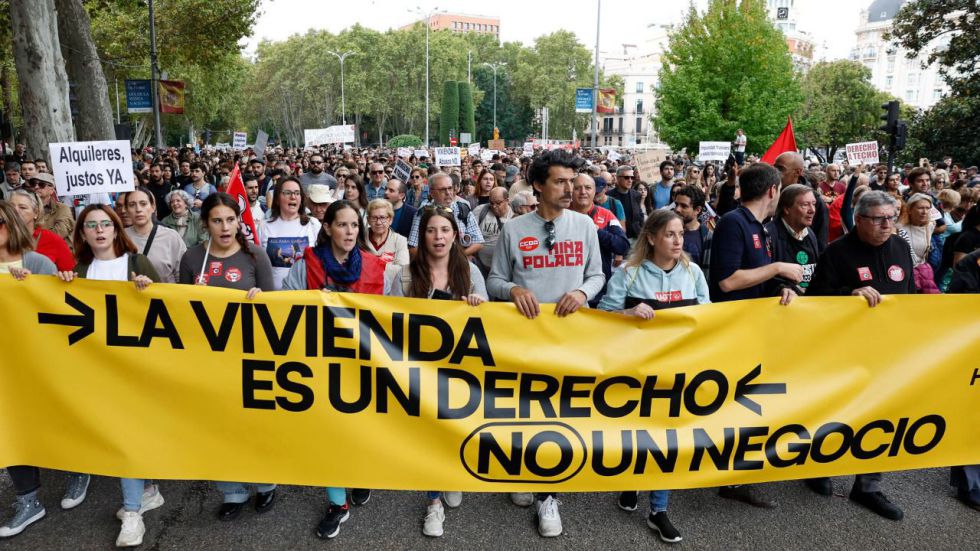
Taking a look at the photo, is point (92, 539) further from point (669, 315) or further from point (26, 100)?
point (26, 100)

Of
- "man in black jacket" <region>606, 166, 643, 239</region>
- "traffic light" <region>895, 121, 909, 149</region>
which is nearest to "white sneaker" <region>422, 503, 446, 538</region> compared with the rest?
"man in black jacket" <region>606, 166, 643, 239</region>

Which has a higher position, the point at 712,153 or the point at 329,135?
the point at 329,135

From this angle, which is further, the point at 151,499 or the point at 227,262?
the point at 227,262

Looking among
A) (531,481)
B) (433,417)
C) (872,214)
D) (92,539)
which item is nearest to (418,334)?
(433,417)

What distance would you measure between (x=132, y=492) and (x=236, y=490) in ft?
Result: 1.73

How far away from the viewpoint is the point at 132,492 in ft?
12.9

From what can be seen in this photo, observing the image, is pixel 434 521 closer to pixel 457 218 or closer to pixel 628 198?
pixel 457 218

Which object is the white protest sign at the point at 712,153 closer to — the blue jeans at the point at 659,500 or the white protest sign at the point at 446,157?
the white protest sign at the point at 446,157

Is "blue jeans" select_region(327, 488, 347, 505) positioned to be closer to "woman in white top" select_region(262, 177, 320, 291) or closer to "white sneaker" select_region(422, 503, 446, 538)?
"white sneaker" select_region(422, 503, 446, 538)

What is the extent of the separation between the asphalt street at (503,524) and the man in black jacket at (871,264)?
128 millimetres

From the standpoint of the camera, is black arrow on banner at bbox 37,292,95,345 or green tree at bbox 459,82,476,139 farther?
Answer: green tree at bbox 459,82,476,139

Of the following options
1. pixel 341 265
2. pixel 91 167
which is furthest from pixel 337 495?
pixel 91 167

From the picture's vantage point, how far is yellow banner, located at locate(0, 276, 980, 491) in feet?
12.5

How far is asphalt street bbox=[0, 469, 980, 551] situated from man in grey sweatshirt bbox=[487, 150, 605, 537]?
27 centimetres
